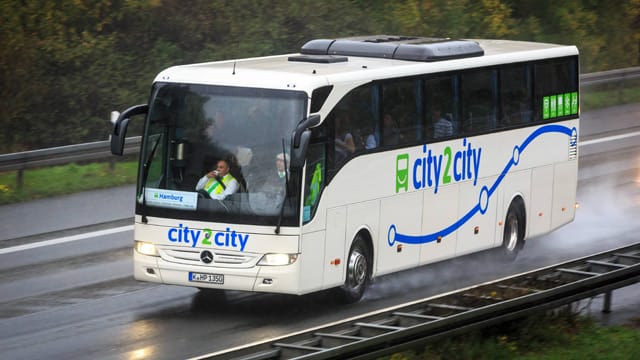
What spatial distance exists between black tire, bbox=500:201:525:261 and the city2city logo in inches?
57.5

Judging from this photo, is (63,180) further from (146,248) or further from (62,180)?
(146,248)

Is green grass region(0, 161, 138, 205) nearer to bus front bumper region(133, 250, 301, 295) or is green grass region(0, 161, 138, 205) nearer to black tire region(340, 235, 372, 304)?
bus front bumper region(133, 250, 301, 295)

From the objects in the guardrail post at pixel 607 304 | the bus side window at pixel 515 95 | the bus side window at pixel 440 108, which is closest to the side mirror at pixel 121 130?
the bus side window at pixel 440 108

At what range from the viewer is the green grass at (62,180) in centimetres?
2253

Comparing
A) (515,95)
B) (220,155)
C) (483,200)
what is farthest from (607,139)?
(220,155)

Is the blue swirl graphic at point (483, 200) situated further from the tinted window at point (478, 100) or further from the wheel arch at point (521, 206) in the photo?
the tinted window at point (478, 100)

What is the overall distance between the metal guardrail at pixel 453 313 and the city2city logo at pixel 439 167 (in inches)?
108

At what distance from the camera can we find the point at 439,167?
56.7ft

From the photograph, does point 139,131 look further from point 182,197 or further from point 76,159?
point 182,197

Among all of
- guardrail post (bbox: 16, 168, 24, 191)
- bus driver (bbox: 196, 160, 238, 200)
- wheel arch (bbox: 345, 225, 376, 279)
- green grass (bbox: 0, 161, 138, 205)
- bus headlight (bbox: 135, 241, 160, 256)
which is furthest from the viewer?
guardrail post (bbox: 16, 168, 24, 191)

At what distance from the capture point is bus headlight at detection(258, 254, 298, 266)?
14344 millimetres

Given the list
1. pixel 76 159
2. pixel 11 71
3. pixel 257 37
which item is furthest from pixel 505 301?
pixel 257 37

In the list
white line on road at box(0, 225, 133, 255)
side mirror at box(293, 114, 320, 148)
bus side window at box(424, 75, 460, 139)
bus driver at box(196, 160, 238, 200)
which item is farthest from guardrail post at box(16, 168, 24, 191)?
side mirror at box(293, 114, 320, 148)

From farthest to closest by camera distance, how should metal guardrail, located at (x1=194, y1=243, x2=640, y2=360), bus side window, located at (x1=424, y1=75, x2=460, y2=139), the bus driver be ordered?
bus side window, located at (x1=424, y1=75, x2=460, y2=139) → the bus driver → metal guardrail, located at (x1=194, y1=243, x2=640, y2=360)
